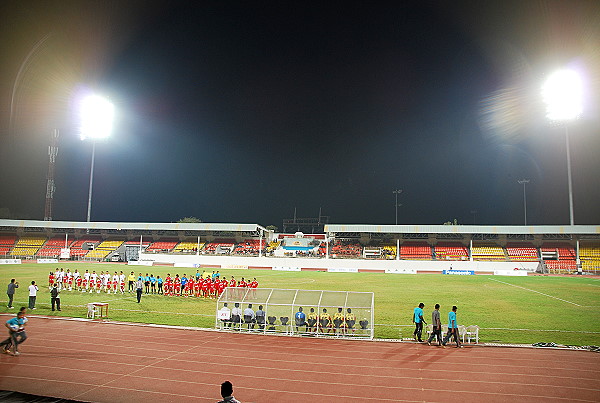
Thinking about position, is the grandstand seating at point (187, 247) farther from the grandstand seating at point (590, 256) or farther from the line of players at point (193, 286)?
the grandstand seating at point (590, 256)

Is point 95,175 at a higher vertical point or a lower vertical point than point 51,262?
higher

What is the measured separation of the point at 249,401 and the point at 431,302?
18.9 m

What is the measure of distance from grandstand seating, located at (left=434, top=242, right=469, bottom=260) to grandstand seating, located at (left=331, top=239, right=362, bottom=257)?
41.7 feet

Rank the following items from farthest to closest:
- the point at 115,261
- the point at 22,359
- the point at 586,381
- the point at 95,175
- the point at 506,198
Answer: the point at 95,175, the point at 506,198, the point at 115,261, the point at 22,359, the point at 586,381

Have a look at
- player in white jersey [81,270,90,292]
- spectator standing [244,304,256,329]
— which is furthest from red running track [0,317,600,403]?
player in white jersey [81,270,90,292]

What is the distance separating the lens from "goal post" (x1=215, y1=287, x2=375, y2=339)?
50.3ft

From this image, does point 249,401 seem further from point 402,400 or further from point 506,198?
point 506,198

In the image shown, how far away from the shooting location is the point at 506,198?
9662cm

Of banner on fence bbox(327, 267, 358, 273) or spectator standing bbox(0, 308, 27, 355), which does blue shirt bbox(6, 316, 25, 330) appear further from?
banner on fence bbox(327, 267, 358, 273)

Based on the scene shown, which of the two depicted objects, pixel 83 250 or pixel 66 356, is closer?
pixel 66 356

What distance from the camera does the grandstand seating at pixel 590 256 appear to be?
5347cm

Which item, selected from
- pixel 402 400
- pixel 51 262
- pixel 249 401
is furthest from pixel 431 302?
pixel 51 262

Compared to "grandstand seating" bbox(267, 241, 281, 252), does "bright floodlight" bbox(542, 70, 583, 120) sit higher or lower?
higher

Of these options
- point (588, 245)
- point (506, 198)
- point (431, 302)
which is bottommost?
point (431, 302)
